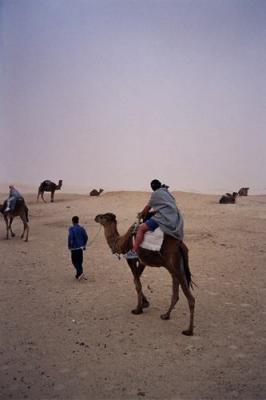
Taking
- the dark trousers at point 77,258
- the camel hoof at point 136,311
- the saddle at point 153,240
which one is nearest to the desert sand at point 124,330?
the camel hoof at point 136,311

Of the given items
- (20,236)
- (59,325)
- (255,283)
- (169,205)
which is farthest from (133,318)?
(20,236)

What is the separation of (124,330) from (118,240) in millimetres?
1740

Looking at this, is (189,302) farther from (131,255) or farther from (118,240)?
(118,240)

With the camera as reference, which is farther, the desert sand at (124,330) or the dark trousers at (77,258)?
the dark trousers at (77,258)

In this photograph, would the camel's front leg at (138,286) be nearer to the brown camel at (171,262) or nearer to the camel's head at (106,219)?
the brown camel at (171,262)

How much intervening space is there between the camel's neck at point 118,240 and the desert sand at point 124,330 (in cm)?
109

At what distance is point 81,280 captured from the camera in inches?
401

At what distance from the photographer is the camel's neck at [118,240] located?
26.6 ft

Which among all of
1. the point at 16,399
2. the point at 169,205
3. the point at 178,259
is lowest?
the point at 16,399

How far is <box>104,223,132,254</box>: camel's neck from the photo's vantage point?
8.10 meters

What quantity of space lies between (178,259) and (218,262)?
4.82 m

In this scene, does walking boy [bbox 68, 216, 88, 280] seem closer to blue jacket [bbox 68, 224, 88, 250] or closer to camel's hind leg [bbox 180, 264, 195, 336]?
blue jacket [bbox 68, 224, 88, 250]

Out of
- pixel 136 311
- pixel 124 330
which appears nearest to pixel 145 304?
pixel 136 311

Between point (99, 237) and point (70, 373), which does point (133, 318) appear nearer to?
point (70, 373)
